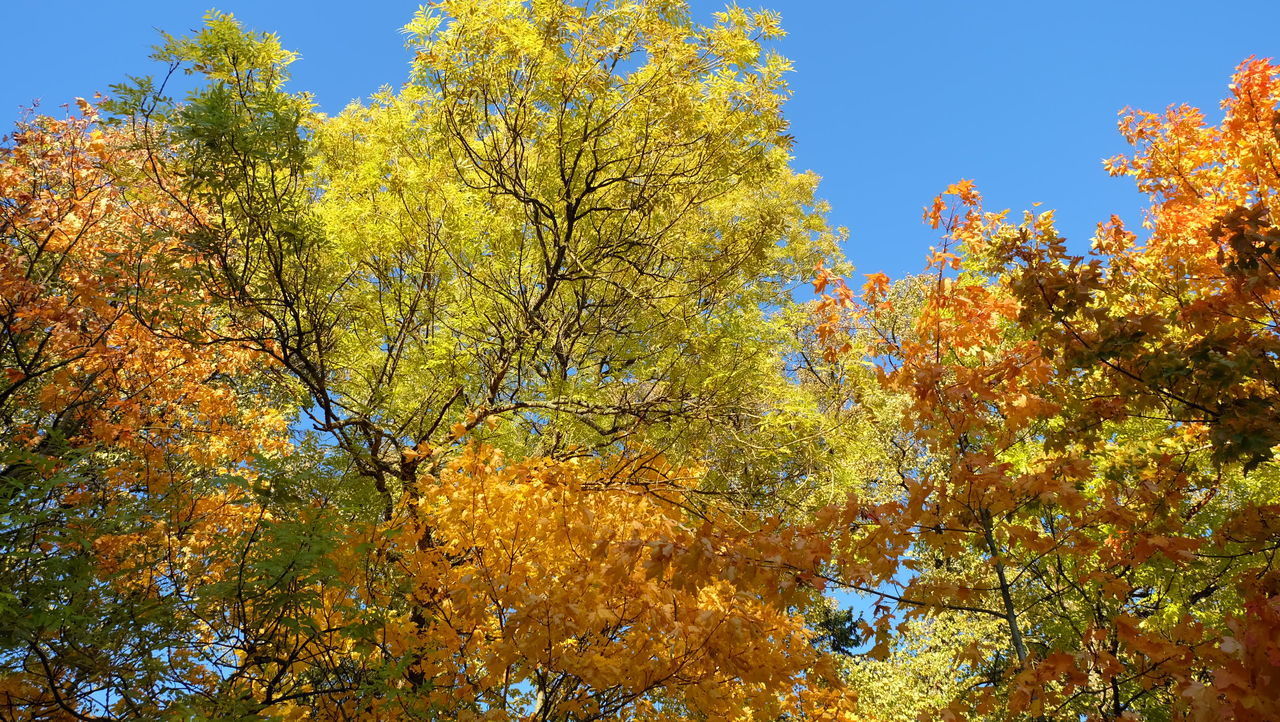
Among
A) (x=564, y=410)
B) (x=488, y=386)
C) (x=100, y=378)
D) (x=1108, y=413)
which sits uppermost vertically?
(x=100, y=378)

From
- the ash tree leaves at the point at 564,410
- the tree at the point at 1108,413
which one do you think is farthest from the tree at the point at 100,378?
the tree at the point at 1108,413

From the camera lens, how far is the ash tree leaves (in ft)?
12.4

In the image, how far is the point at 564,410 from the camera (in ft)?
19.7

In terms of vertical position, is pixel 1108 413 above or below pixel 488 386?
below

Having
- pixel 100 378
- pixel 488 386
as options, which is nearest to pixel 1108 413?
pixel 488 386

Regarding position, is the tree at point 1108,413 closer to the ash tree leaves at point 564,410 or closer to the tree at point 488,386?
the ash tree leaves at point 564,410

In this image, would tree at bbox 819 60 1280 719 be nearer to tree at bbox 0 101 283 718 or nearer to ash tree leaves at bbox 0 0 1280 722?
ash tree leaves at bbox 0 0 1280 722

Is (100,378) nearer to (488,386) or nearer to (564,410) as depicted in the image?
(488,386)

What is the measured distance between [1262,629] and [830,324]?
330 centimetres

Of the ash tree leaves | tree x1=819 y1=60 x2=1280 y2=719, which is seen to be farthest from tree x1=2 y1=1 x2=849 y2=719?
tree x1=819 y1=60 x2=1280 y2=719

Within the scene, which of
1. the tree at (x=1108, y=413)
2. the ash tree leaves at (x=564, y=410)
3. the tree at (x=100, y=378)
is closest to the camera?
the tree at (x=1108, y=413)

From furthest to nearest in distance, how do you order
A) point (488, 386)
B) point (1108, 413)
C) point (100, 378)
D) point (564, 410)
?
point (100, 378) < point (488, 386) < point (564, 410) < point (1108, 413)

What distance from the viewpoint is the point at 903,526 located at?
3637 millimetres

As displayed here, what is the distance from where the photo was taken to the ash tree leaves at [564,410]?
3.77 m
